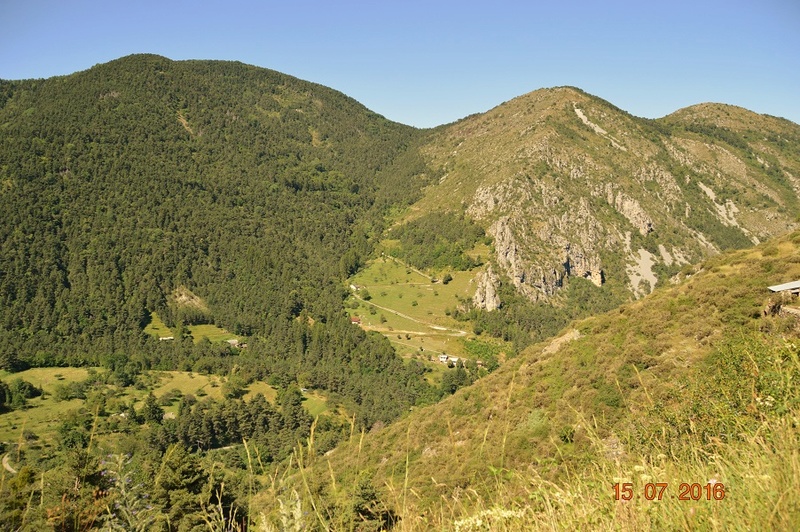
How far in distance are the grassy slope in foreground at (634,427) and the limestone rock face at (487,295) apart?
97211 mm

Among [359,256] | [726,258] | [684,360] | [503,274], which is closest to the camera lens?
[684,360]

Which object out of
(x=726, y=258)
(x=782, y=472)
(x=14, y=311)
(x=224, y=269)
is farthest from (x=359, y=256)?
(x=782, y=472)

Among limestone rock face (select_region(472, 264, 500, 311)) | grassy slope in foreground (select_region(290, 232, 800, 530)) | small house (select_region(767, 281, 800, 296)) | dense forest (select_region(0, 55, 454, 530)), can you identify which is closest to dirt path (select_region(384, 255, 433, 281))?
dense forest (select_region(0, 55, 454, 530))

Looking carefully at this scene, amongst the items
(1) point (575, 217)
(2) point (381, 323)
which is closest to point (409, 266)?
(2) point (381, 323)

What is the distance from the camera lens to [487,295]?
139m

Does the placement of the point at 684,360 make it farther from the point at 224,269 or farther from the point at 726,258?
the point at 224,269

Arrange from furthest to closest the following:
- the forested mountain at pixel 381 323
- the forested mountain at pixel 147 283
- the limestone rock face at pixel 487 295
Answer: the limestone rock face at pixel 487 295, the forested mountain at pixel 147 283, the forested mountain at pixel 381 323

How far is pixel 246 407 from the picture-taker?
90.7 metres

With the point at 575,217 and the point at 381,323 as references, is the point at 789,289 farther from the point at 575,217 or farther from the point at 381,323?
the point at 575,217

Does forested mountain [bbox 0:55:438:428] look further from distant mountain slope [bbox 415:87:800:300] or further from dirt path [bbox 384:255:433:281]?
distant mountain slope [bbox 415:87:800:300]

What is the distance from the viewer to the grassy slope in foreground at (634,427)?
3645 mm

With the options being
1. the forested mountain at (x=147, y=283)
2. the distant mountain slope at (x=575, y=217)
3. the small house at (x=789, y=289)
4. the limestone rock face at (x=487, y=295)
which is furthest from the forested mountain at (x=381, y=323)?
the small house at (x=789, y=289)

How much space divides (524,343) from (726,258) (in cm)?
9024

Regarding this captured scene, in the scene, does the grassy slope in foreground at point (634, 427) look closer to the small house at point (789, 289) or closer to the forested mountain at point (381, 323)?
the forested mountain at point (381, 323)
